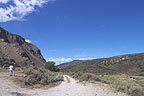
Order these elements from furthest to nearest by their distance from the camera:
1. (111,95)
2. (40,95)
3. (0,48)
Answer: (0,48), (111,95), (40,95)

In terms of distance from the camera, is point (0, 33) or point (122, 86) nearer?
point (122, 86)

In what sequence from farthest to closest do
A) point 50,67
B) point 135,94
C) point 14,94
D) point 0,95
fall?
point 50,67
point 135,94
point 14,94
point 0,95

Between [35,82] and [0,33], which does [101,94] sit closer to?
[35,82]

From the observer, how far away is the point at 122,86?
121 ft

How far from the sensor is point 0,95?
2281cm

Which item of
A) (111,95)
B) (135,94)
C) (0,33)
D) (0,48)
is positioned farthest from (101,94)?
(0,33)

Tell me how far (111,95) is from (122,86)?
6.48m

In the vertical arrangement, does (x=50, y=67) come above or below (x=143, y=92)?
above

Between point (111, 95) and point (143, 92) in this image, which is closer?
point (111, 95)

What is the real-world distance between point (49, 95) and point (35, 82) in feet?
35.1

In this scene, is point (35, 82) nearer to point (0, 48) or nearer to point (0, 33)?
point (0, 48)

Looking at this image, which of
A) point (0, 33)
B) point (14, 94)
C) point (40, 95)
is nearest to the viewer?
point (14, 94)

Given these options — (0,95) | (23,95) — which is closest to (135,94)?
(23,95)

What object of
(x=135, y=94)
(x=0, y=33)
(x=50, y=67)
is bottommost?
(x=135, y=94)
